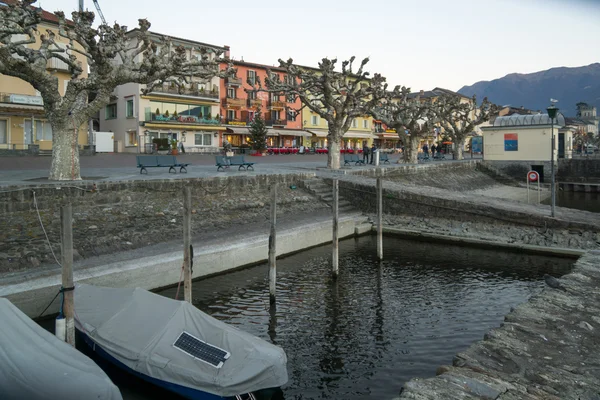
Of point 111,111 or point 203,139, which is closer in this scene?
point 111,111

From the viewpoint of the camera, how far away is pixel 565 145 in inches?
2186

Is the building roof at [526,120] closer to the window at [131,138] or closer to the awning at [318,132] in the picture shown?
the awning at [318,132]

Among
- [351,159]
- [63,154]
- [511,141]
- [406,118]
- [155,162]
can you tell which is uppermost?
[406,118]

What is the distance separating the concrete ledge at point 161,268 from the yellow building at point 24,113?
29034 millimetres

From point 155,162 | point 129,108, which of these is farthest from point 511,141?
point 129,108

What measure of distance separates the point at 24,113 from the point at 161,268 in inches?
1372

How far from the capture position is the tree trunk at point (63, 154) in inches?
761

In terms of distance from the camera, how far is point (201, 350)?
858 centimetres

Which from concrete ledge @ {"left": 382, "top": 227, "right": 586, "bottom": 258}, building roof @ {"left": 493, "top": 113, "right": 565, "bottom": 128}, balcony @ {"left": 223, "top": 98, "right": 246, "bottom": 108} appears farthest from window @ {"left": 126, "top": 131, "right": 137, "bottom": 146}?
building roof @ {"left": 493, "top": 113, "right": 565, "bottom": 128}

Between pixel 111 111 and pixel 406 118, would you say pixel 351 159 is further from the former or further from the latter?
pixel 111 111

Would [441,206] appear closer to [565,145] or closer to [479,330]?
[479,330]

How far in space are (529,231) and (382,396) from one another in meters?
→ 15.4

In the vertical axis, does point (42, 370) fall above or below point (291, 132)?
below

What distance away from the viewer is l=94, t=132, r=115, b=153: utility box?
157 feet
